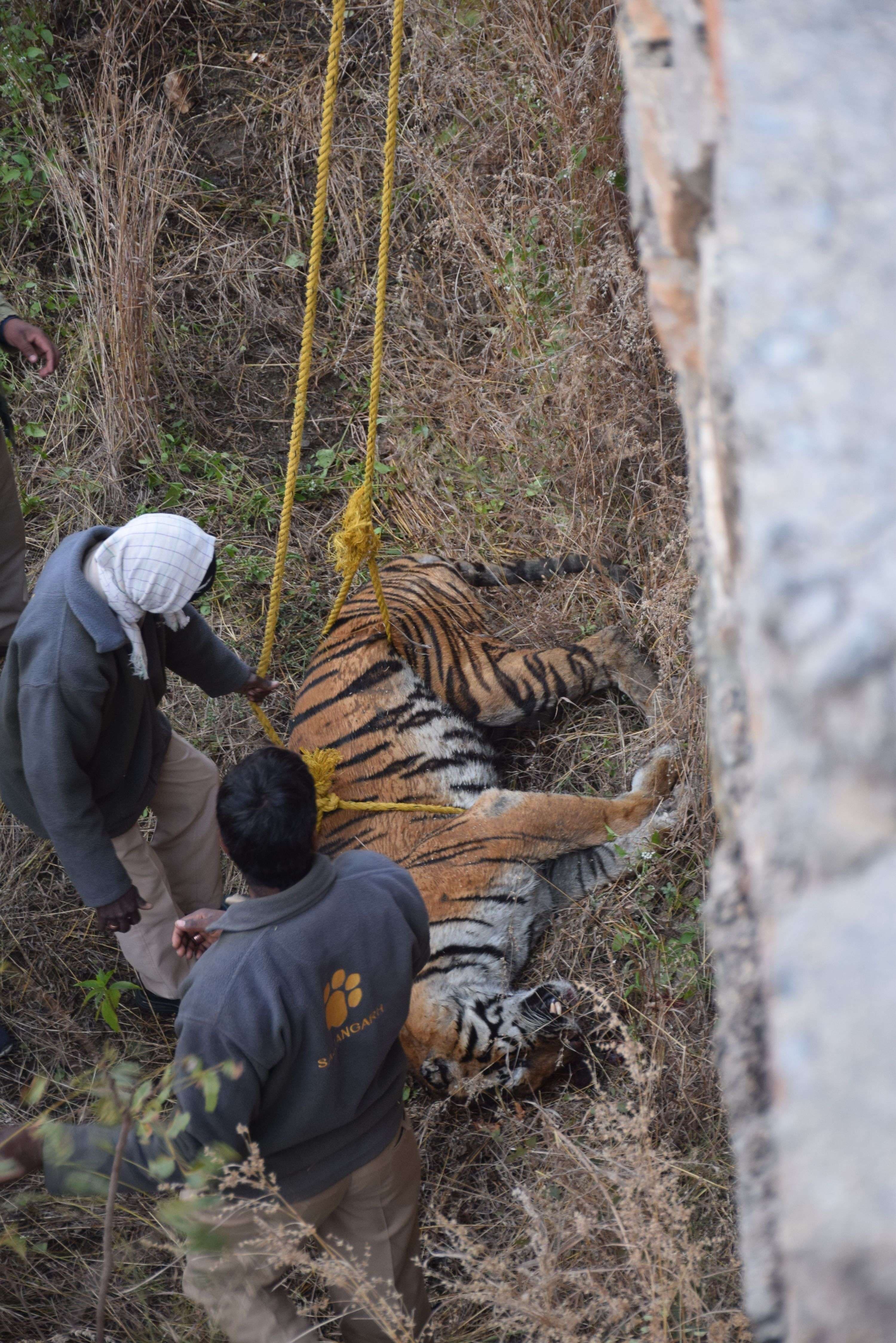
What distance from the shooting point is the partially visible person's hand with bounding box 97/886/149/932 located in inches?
114

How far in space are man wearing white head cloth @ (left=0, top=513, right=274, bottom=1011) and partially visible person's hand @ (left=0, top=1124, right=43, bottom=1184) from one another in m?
0.99

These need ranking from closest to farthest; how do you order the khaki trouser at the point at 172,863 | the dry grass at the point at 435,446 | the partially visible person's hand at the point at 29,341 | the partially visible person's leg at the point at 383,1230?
the partially visible person's leg at the point at 383,1230, the dry grass at the point at 435,446, the khaki trouser at the point at 172,863, the partially visible person's hand at the point at 29,341

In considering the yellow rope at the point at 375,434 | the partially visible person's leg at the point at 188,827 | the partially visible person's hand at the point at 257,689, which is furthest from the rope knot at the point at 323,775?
the yellow rope at the point at 375,434

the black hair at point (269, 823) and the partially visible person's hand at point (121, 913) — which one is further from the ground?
the black hair at point (269, 823)

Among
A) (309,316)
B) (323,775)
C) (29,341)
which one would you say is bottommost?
(323,775)

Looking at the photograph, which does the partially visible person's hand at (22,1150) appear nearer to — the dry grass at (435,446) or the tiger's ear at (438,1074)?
the dry grass at (435,446)

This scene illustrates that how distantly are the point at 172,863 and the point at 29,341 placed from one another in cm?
240

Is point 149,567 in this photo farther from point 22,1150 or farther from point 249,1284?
point 249,1284

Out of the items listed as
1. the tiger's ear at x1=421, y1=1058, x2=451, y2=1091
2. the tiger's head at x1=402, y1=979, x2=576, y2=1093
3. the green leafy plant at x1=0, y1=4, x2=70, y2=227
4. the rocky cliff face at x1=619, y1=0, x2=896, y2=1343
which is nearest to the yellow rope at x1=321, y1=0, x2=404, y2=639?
the tiger's head at x1=402, y1=979, x2=576, y2=1093

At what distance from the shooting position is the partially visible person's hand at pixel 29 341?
405cm

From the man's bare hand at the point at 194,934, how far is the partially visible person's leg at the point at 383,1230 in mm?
707

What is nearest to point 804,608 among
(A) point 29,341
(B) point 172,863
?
(B) point 172,863

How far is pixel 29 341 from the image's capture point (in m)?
4.07

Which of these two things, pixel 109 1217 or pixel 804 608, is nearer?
pixel 804 608
